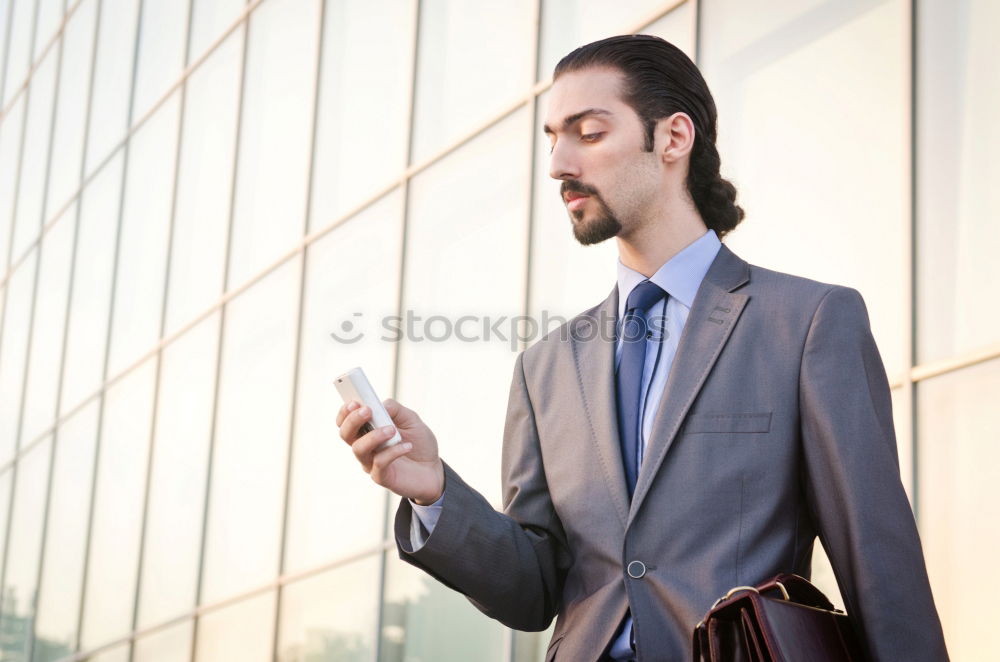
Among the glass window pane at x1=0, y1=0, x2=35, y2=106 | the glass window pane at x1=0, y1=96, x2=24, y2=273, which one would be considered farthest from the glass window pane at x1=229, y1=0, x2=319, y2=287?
the glass window pane at x1=0, y1=0, x2=35, y2=106

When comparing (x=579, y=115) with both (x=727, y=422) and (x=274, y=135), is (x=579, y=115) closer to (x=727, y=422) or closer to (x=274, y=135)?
(x=727, y=422)

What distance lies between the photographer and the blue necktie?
2.68 m

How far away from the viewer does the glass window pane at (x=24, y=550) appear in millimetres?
14898

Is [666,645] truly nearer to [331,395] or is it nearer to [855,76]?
[855,76]

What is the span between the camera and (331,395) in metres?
7.99

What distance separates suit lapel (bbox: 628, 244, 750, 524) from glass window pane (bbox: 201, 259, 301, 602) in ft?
20.1

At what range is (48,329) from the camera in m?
15.6

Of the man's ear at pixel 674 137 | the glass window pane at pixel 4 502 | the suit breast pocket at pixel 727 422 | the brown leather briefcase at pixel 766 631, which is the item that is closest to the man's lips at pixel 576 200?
the man's ear at pixel 674 137

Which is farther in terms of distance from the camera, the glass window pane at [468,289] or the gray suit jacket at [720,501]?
the glass window pane at [468,289]

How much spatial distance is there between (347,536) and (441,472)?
16.4ft

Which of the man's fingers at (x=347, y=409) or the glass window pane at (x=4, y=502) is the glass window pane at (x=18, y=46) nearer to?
the glass window pane at (x=4, y=502)

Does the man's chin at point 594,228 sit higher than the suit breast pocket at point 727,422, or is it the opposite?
the man's chin at point 594,228

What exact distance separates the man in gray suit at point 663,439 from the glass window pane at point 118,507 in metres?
9.16

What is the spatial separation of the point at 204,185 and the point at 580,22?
588 cm
